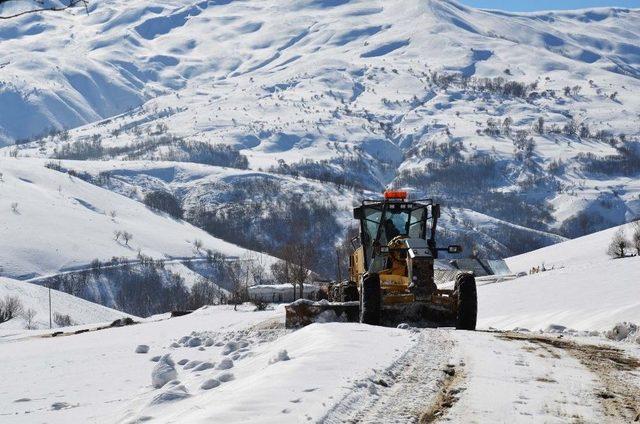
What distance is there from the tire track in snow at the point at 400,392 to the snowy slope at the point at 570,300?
8959mm

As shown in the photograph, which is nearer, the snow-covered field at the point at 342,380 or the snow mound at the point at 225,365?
the snow-covered field at the point at 342,380

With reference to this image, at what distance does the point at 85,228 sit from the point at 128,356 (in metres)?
167

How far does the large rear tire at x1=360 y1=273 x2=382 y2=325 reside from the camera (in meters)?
16.9

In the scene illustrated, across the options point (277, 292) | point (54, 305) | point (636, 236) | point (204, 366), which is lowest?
point (54, 305)

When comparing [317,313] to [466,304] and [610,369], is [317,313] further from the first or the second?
[610,369]

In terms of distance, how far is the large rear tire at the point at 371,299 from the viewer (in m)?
16.9

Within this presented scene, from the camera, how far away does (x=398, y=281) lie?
744 inches

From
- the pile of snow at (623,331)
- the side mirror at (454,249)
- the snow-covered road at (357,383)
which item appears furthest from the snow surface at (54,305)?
the snow-covered road at (357,383)

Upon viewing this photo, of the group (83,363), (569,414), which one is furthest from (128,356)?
(569,414)

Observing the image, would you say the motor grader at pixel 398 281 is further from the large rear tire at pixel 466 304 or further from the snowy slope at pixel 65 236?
the snowy slope at pixel 65 236

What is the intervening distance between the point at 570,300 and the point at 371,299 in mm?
10448

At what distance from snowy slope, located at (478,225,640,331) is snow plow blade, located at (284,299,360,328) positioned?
4.80 meters

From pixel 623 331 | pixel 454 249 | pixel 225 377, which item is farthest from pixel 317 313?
pixel 225 377

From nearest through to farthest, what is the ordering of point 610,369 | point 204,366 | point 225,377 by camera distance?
point 225,377 → point 610,369 → point 204,366
